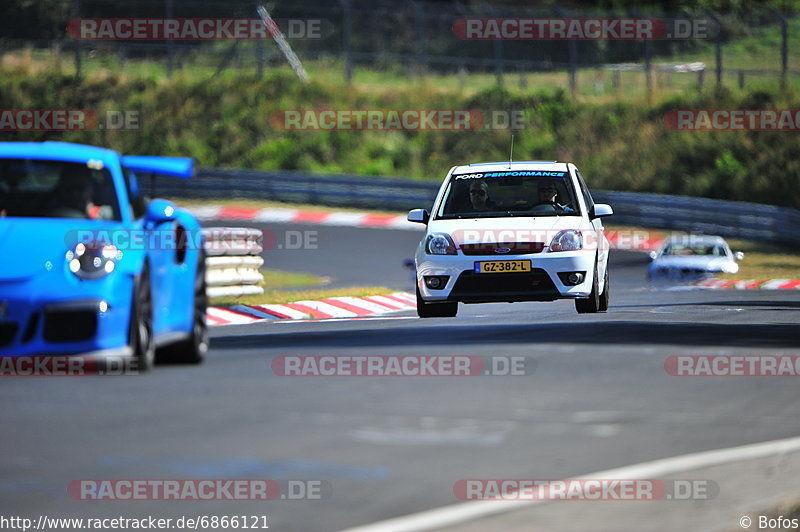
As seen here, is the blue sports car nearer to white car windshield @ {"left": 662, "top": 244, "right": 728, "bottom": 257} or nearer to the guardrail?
white car windshield @ {"left": 662, "top": 244, "right": 728, "bottom": 257}

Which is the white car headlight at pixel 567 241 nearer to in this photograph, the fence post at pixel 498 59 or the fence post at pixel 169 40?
the fence post at pixel 169 40

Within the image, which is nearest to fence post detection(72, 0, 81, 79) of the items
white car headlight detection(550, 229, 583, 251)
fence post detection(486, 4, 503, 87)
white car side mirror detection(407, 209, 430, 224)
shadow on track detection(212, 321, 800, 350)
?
fence post detection(486, 4, 503, 87)

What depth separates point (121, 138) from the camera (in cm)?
5512

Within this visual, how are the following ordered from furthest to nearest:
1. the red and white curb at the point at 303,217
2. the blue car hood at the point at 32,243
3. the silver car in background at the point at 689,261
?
the red and white curb at the point at 303,217, the silver car in background at the point at 689,261, the blue car hood at the point at 32,243

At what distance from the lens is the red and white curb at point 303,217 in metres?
44.9

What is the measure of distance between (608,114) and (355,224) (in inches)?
575

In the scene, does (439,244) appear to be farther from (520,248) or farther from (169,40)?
(169,40)

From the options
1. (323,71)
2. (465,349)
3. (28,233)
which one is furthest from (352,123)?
(465,349)

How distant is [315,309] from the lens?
2022 cm

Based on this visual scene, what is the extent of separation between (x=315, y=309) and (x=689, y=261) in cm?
1521

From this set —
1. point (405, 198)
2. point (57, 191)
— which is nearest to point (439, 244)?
point (57, 191)

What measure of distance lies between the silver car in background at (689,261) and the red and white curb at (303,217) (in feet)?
36.5
